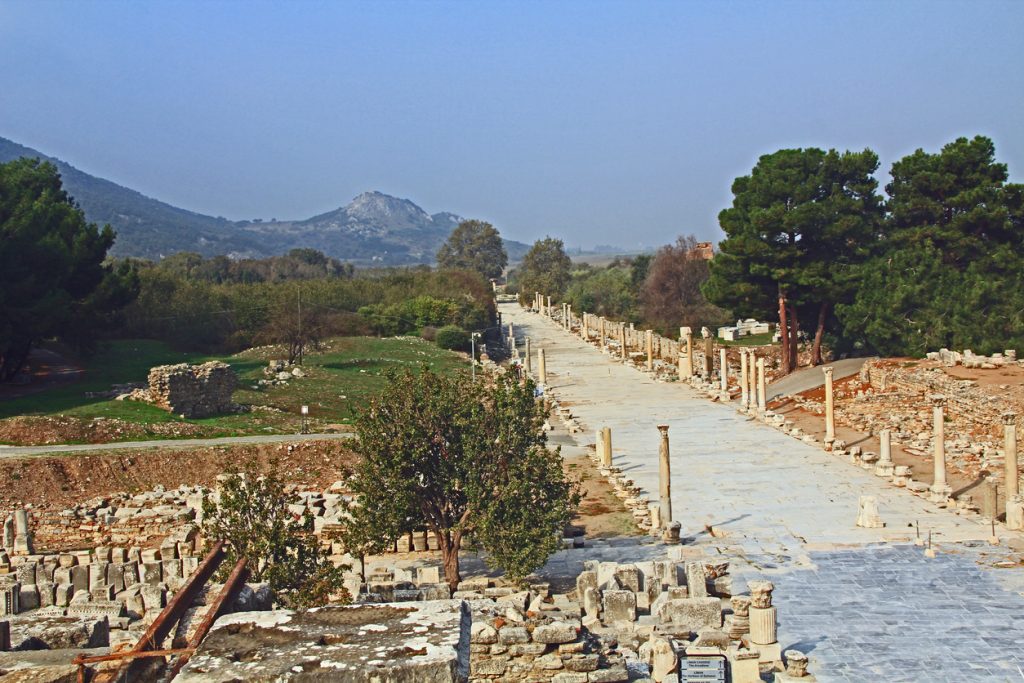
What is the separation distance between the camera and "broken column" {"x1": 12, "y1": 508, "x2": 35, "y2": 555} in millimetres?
20109

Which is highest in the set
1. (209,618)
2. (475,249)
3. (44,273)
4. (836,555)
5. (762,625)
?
(475,249)

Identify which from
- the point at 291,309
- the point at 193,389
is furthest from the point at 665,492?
the point at 291,309

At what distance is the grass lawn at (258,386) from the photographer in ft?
106

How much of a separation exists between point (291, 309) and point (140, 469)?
27.4 meters

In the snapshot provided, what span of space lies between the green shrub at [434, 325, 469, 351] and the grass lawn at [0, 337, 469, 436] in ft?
9.59

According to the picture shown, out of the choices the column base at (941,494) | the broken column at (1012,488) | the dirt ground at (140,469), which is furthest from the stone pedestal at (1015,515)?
the dirt ground at (140,469)

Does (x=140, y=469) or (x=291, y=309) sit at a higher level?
(x=291, y=309)

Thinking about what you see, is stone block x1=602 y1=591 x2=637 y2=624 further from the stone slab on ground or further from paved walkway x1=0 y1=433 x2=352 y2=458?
paved walkway x1=0 y1=433 x2=352 y2=458

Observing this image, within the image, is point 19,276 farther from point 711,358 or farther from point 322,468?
point 711,358

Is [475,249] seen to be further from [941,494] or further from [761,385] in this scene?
[941,494]

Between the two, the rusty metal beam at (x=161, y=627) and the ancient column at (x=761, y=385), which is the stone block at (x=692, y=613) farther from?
the ancient column at (x=761, y=385)

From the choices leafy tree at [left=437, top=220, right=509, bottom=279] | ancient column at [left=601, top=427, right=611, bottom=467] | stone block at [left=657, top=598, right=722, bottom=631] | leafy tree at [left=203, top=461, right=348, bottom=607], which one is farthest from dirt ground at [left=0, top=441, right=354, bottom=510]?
leafy tree at [left=437, top=220, right=509, bottom=279]

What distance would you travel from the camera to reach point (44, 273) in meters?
36.7

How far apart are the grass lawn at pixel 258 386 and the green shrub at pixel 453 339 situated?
292 cm
